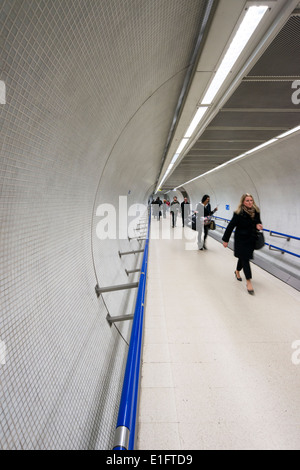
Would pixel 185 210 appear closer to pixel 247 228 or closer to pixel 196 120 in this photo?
pixel 247 228

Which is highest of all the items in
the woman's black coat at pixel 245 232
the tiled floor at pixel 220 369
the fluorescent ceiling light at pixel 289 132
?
→ the fluorescent ceiling light at pixel 289 132

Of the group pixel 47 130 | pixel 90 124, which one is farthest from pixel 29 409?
pixel 90 124

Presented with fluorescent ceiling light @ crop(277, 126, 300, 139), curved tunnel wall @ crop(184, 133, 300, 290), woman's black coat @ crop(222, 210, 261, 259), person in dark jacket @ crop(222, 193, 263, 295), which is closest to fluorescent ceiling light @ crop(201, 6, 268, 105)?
person in dark jacket @ crop(222, 193, 263, 295)

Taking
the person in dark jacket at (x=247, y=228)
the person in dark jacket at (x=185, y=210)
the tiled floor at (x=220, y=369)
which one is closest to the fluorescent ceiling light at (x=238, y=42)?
the person in dark jacket at (x=247, y=228)

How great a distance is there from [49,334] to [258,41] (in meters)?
2.84

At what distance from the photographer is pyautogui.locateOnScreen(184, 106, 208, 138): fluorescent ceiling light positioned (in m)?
3.09

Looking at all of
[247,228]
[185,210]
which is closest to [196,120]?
[247,228]

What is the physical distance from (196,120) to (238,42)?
179cm

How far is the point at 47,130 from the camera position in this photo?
48.4 inches

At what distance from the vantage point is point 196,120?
11.6 ft

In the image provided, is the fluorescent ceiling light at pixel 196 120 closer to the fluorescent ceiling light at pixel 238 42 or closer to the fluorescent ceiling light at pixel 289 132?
the fluorescent ceiling light at pixel 238 42

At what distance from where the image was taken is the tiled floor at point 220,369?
1.71 m

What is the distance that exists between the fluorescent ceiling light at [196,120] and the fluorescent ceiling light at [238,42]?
498mm

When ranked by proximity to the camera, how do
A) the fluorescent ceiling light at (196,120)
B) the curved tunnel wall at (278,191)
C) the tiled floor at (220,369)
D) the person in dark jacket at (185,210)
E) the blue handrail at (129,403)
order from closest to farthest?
the blue handrail at (129,403) → the tiled floor at (220,369) → the fluorescent ceiling light at (196,120) → the curved tunnel wall at (278,191) → the person in dark jacket at (185,210)
